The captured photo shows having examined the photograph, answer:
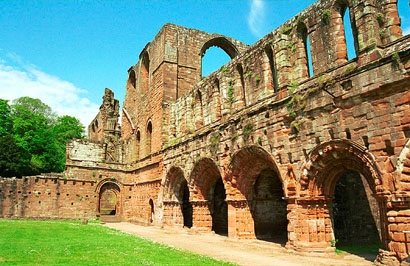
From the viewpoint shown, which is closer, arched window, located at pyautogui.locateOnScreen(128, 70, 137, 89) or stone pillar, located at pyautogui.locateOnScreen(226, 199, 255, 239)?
stone pillar, located at pyautogui.locateOnScreen(226, 199, 255, 239)

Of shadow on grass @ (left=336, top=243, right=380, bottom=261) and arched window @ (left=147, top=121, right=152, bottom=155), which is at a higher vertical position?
arched window @ (left=147, top=121, right=152, bottom=155)

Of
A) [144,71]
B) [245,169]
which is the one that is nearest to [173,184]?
[245,169]

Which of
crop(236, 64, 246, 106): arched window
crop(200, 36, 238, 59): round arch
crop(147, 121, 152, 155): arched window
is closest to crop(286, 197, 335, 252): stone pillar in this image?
crop(236, 64, 246, 106): arched window

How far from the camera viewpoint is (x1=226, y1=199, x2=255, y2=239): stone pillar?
13.1 m

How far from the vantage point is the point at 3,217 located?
73.0 feet

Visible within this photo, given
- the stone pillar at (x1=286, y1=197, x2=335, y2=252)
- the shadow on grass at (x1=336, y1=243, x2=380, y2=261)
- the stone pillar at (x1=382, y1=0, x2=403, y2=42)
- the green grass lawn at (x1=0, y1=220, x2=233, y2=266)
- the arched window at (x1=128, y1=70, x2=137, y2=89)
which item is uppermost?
the arched window at (x1=128, y1=70, x2=137, y2=89)

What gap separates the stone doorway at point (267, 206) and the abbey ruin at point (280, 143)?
43mm

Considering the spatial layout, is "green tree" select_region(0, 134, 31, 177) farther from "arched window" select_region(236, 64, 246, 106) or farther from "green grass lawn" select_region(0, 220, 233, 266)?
"arched window" select_region(236, 64, 246, 106)

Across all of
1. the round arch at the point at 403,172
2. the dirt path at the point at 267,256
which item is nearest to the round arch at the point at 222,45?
the dirt path at the point at 267,256

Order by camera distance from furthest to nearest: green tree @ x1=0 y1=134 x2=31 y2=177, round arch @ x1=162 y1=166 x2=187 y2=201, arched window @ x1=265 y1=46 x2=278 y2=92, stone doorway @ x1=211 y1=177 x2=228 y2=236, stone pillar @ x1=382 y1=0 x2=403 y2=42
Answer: green tree @ x1=0 y1=134 x2=31 y2=177
round arch @ x1=162 y1=166 x2=187 y2=201
stone doorway @ x1=211 y1=177 x2=228 y2=236
arched window @ x1=265 y1=46 x2=278 y2=92
stone pillar @ x1=382 y1=0 x2=403 y2=42

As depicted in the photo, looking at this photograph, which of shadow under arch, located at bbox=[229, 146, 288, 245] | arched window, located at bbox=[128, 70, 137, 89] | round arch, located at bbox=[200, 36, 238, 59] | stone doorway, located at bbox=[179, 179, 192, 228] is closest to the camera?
shadow under arch, located at bbox=[229, 146, 288, 245]

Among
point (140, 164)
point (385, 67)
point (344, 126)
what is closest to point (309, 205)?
point (344, 126)

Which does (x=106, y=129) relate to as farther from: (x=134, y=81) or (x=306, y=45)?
(x=306, y=45)

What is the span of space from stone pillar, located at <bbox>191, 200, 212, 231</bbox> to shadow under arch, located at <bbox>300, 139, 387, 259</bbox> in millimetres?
5802
